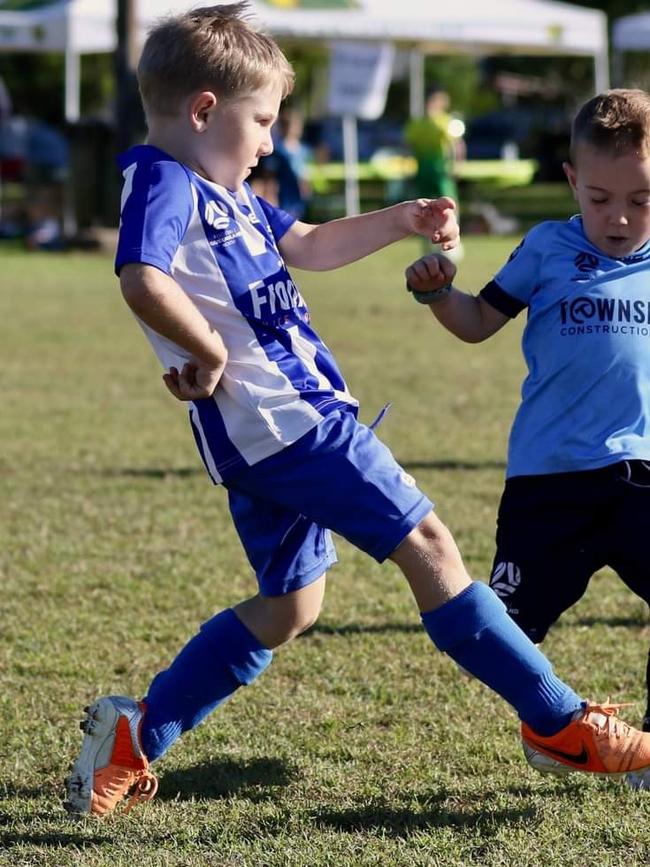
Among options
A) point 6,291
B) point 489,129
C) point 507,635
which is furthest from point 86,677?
point 489,129

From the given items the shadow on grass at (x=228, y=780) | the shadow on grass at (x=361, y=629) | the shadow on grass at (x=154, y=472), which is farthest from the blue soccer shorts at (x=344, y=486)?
the shadow on grass at (x=154, y=472)

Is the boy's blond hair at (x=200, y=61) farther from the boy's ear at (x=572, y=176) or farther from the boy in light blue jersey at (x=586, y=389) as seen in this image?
Result: the boy's ear at (x=572, y=176)

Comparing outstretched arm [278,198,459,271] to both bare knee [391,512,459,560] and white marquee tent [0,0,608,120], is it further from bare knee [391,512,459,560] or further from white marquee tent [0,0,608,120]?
white marquee tent [0,0,608,120]

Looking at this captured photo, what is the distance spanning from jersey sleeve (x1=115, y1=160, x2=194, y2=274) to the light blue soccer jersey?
36.0 inches

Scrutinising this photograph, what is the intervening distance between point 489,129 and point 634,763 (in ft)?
119

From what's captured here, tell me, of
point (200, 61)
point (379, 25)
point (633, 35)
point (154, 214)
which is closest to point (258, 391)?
point (154, 214)

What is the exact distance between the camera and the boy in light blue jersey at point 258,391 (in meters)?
2.90

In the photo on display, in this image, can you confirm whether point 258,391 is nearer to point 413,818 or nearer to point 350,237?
point 350,237

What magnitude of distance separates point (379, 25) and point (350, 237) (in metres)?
18.8

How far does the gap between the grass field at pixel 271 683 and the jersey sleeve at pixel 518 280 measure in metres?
1.08

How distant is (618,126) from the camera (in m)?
3.23

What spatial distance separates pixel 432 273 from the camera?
3275 mm

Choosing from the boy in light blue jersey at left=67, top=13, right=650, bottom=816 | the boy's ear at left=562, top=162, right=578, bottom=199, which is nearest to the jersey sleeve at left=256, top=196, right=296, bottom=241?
the boy in light blue jersey at left=67, top=13, right=650, bottom=816

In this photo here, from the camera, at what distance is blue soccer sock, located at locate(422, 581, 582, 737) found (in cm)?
294
